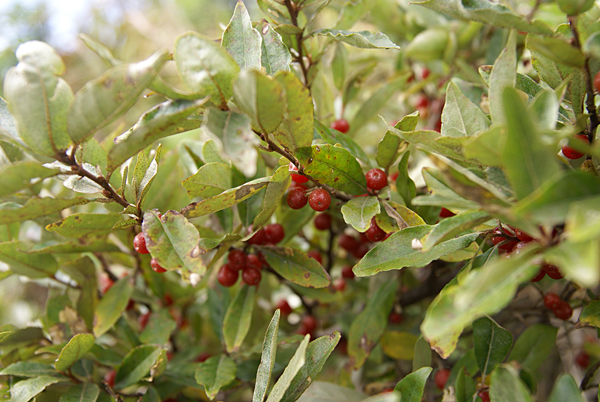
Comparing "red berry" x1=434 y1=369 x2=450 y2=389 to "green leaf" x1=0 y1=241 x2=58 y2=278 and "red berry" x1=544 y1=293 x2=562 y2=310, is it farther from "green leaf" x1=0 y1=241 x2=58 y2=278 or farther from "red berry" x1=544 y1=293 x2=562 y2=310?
"green leaf" x1=0 y1=241 x2=58 y2=278

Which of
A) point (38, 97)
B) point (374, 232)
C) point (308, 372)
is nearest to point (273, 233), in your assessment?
point (374, 232)

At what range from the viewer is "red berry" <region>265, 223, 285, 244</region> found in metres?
1.08

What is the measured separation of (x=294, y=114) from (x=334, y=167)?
177 mm

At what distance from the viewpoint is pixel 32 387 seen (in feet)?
2.87

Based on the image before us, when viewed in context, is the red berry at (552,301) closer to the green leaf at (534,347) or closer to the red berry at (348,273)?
the green leaf at (534,347)

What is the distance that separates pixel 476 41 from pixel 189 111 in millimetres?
1417

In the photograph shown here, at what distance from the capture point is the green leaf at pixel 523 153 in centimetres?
48

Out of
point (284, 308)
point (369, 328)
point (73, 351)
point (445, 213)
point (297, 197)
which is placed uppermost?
point (297, 197)

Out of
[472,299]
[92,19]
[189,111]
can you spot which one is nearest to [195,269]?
[189,111]

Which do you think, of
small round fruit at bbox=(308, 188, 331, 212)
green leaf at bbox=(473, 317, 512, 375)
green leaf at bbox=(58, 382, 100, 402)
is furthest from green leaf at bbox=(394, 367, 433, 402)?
green leaf at bbox=(58, 382, 100, 402)

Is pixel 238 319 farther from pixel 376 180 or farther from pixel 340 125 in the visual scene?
pixel 340 125

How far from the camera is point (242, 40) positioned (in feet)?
2.47

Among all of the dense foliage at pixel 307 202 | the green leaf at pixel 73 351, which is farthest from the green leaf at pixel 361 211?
the green leaf at pixel 73 351

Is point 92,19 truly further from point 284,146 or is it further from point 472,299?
point 472,299
